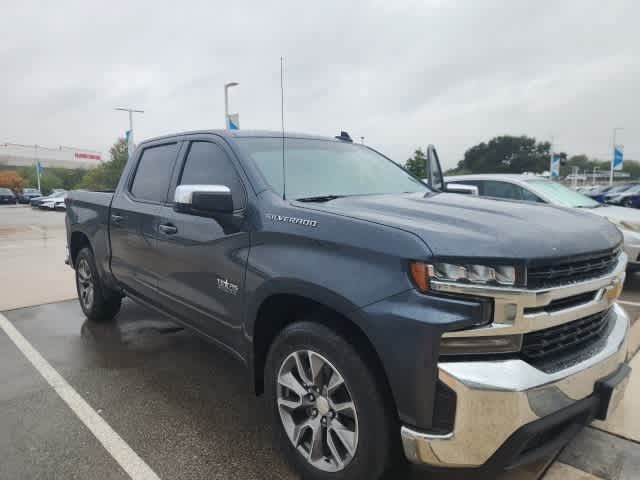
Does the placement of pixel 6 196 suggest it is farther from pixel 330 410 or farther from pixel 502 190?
pixel 330 410

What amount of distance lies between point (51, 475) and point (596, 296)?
9.14 feet

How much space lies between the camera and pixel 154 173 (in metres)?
3.79

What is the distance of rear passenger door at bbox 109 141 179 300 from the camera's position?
351cm

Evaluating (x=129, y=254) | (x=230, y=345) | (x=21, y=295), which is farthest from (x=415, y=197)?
(x=21, y=295)

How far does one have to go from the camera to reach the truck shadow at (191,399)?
8.15 feet

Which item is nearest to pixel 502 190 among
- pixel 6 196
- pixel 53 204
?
pixel 53 204

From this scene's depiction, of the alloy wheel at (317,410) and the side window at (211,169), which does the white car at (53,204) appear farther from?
the alloy wheel at (317,410)

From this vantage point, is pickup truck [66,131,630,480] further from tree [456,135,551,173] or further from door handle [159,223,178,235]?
tree [456,135,551,173]

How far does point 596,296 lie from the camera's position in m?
2.12

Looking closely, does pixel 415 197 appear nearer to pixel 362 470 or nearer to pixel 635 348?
pixel 362 470

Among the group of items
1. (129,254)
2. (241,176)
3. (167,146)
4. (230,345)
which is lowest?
(230,345)

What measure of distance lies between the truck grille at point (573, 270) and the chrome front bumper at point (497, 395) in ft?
0.16

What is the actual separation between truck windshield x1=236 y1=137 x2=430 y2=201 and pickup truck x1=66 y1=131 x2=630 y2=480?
2 cm

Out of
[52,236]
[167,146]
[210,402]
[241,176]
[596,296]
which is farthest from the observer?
[52,236]
